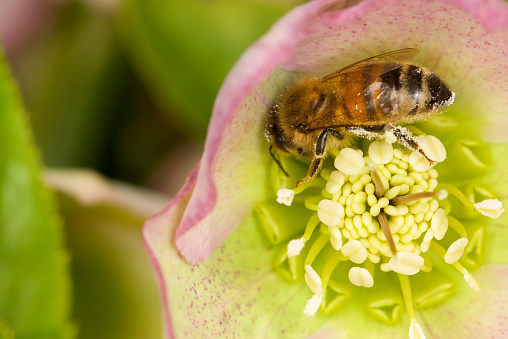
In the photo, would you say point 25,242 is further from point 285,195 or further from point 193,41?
point 193,41

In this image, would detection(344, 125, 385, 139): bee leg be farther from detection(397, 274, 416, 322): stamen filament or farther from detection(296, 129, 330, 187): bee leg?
detection(397, 274, 416, 322): stamen filament

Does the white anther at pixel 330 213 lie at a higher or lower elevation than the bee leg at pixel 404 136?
lower

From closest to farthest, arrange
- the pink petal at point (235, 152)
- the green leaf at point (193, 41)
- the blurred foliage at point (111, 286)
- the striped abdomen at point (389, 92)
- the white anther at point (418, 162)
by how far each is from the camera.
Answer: the pink petal at point (235, 152)
the striped abdomen at point (389, 92)
the white anther at point (418, 162)
the blurred foliage at point (111, 286)
the green leaf at point (193, 41)

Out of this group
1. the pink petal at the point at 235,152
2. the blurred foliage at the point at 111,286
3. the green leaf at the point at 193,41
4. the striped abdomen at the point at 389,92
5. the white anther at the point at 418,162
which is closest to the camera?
the pink petal at the point at 235,152

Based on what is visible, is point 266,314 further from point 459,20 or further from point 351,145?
point 459,20

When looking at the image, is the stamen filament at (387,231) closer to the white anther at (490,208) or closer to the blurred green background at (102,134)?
the white anther at (490,208)

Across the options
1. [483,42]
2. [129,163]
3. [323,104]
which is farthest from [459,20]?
[129,163]

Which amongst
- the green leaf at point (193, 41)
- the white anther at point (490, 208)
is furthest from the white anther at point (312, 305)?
the green leaf at point (193, 41)
